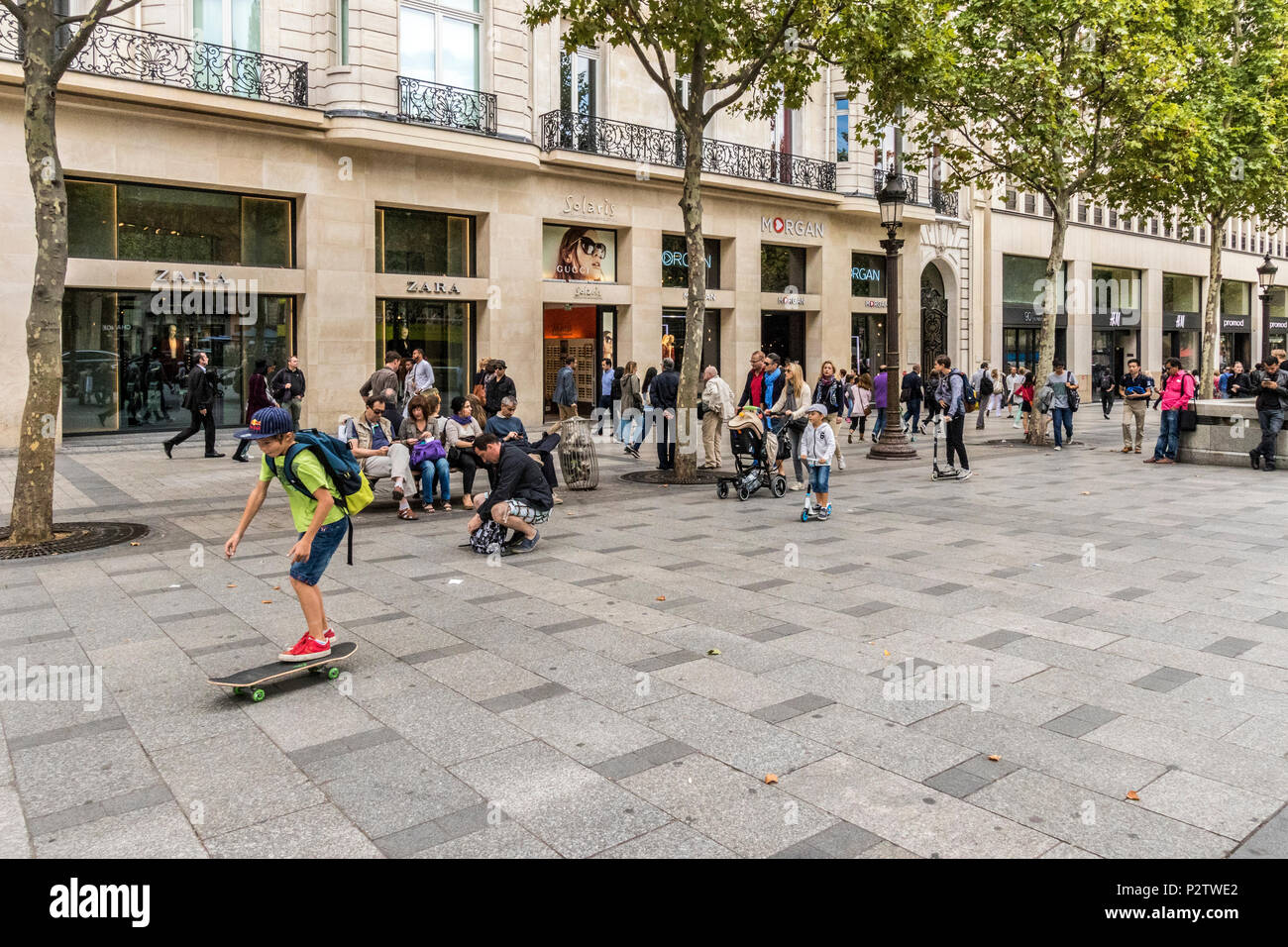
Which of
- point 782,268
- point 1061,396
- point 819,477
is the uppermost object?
point 782,268

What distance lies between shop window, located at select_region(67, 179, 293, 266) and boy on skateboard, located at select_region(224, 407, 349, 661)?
1608 cm

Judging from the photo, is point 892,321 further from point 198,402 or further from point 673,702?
point 673,702

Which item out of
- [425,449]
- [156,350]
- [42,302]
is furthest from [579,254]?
[42,302]

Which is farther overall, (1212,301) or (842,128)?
(842,128)

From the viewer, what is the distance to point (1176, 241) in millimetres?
46719

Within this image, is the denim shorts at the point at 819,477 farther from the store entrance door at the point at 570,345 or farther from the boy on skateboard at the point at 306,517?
the store entrance door at the point at 570,345

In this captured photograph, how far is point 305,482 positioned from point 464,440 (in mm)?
6561

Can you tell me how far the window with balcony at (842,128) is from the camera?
3080 centimetres

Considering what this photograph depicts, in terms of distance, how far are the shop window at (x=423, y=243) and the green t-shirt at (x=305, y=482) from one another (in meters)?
18.0

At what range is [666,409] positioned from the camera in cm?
1683

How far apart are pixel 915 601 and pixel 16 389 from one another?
17.2 metres

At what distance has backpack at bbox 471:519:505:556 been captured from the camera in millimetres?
9680

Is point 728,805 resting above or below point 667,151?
below
